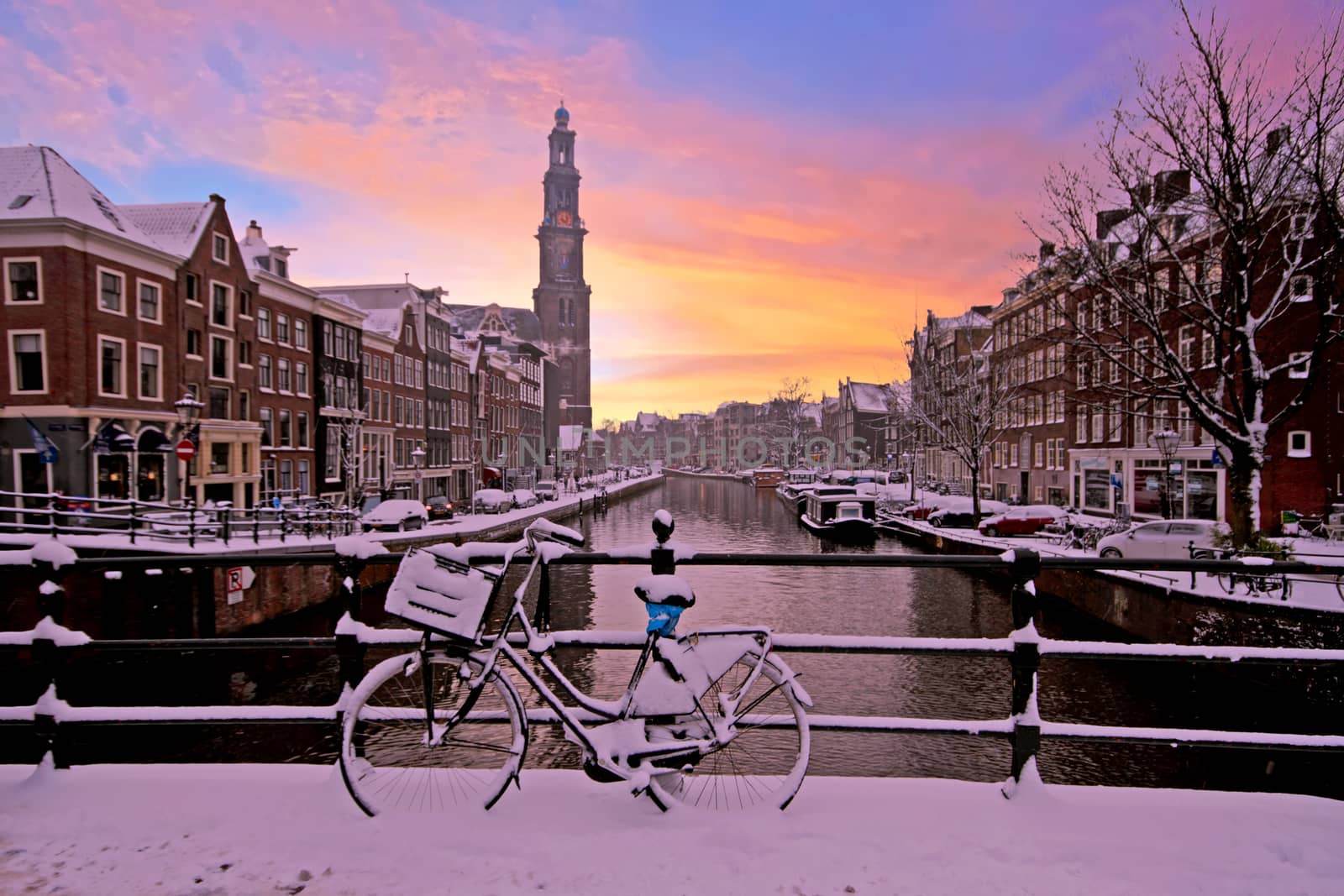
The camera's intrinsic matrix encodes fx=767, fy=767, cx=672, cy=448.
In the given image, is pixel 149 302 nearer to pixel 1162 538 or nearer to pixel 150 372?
pixel 150 372

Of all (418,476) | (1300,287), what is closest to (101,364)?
(418,476)

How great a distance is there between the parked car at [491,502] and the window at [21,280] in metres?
25.7

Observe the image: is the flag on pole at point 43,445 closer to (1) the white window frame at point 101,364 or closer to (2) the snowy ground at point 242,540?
(1) the white window frame at point 101,364

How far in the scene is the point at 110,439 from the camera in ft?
86.8

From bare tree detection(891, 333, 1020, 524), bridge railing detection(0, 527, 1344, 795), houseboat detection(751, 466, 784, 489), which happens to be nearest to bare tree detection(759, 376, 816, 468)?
houseboat detection(751, 466, 784, 489)

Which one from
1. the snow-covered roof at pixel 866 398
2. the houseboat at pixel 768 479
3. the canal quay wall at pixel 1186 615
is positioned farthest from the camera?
the snow-covered roof at pixel 866 398

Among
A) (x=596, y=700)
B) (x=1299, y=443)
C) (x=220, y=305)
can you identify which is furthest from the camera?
(x=220, y=305)

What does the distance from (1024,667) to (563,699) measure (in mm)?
2211

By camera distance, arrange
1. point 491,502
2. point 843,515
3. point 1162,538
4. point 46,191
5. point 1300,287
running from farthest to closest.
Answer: point 491,502, point 843,515, point 46,191, point 1162,538, point 1300,287

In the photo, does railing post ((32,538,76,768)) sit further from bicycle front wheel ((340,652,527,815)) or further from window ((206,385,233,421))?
window ((206,385,233,421))

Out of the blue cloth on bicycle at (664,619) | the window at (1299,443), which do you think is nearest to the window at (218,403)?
the blue cloth on bicycle at (664,619)

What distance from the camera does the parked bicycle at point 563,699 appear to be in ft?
11.4

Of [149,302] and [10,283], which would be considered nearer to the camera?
[10,283]

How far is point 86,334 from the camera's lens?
84.9ft
